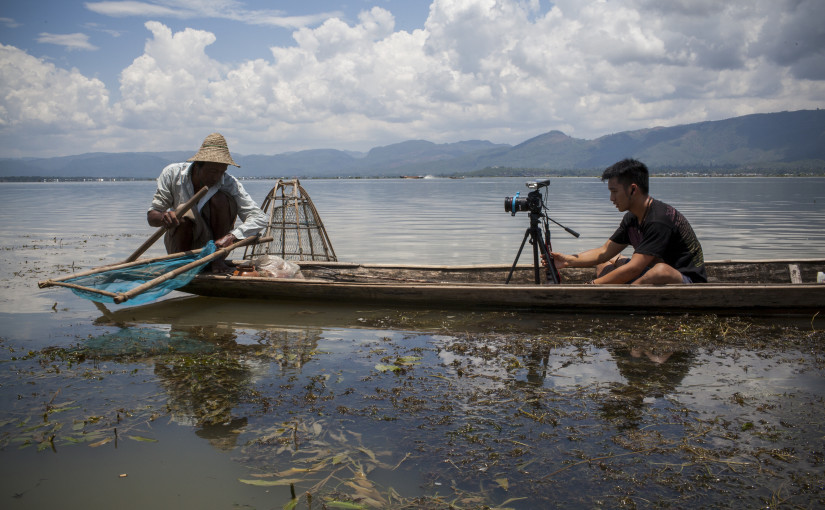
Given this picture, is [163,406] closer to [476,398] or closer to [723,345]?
[476,398]

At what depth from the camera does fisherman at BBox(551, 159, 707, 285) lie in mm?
5039

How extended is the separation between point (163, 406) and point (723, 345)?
13.3 feet

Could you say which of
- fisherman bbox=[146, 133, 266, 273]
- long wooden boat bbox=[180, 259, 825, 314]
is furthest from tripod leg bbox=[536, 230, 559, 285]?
fisherman bbox=[146, 133, 266, 273]

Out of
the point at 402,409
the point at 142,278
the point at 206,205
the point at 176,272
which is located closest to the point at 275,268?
the point at 206,205

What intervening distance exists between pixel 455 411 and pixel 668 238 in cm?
279

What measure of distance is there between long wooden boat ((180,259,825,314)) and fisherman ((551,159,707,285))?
0.51 ft

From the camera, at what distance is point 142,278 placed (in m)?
5.93

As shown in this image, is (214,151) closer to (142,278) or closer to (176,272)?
(176,272)

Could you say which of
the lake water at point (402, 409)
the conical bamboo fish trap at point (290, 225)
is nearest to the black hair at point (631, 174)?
the lake water at point (402, 409)

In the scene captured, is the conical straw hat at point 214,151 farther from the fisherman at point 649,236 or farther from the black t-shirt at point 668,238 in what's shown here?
the black t-shirt at point 668,238

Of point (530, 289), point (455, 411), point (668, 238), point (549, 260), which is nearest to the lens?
point (455, 411)

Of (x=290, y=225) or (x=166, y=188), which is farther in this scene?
(x=290, y=225)

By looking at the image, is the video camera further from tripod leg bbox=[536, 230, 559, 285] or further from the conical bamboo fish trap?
the conical bamboo fish trap

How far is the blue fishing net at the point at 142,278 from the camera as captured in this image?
5.62 m
